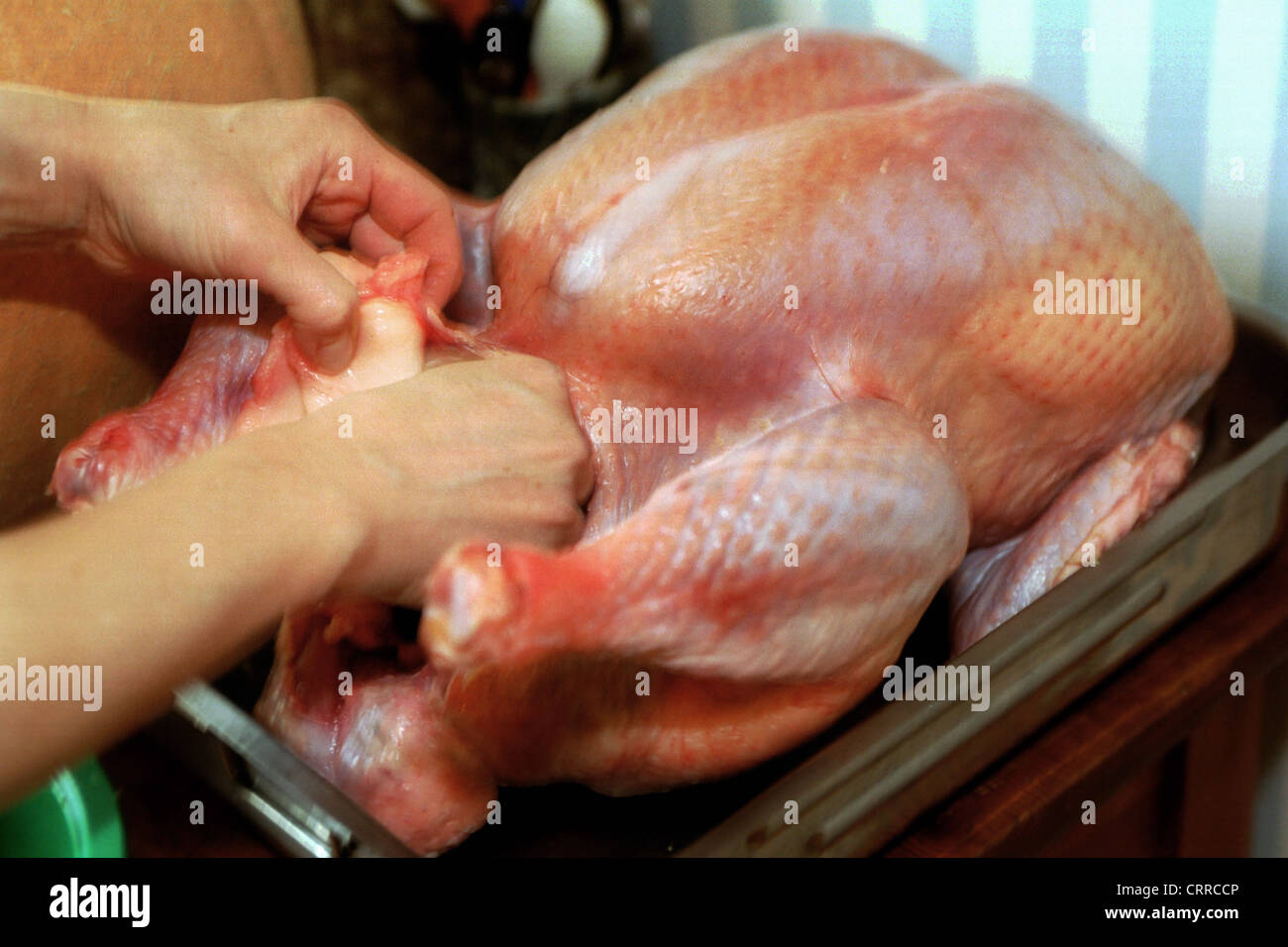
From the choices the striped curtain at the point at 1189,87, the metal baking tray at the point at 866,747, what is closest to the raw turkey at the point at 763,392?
the metal baking tray at the point at 866,747

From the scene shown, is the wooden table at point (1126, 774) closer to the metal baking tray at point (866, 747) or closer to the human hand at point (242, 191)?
the metal baking tray at point (866, 747)

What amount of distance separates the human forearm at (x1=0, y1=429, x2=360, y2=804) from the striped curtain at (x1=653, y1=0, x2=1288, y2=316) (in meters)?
0.87

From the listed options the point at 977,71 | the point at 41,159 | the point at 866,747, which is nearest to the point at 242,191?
the point at 41,159

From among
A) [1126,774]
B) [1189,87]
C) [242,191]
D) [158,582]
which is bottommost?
[1126,774]

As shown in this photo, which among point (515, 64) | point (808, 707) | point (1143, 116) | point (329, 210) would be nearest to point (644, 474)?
point (808, 707)

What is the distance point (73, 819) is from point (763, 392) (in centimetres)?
50

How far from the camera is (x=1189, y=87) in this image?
1.20m

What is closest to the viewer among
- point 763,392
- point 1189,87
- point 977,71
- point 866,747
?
point 866,747

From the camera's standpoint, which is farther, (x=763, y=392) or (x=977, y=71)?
(x=977, y=71)

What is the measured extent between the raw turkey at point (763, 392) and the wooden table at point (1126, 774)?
0.09 meters

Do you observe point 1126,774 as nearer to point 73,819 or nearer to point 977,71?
point 73,819

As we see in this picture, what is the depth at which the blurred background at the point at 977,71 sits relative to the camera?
117 centimetres
